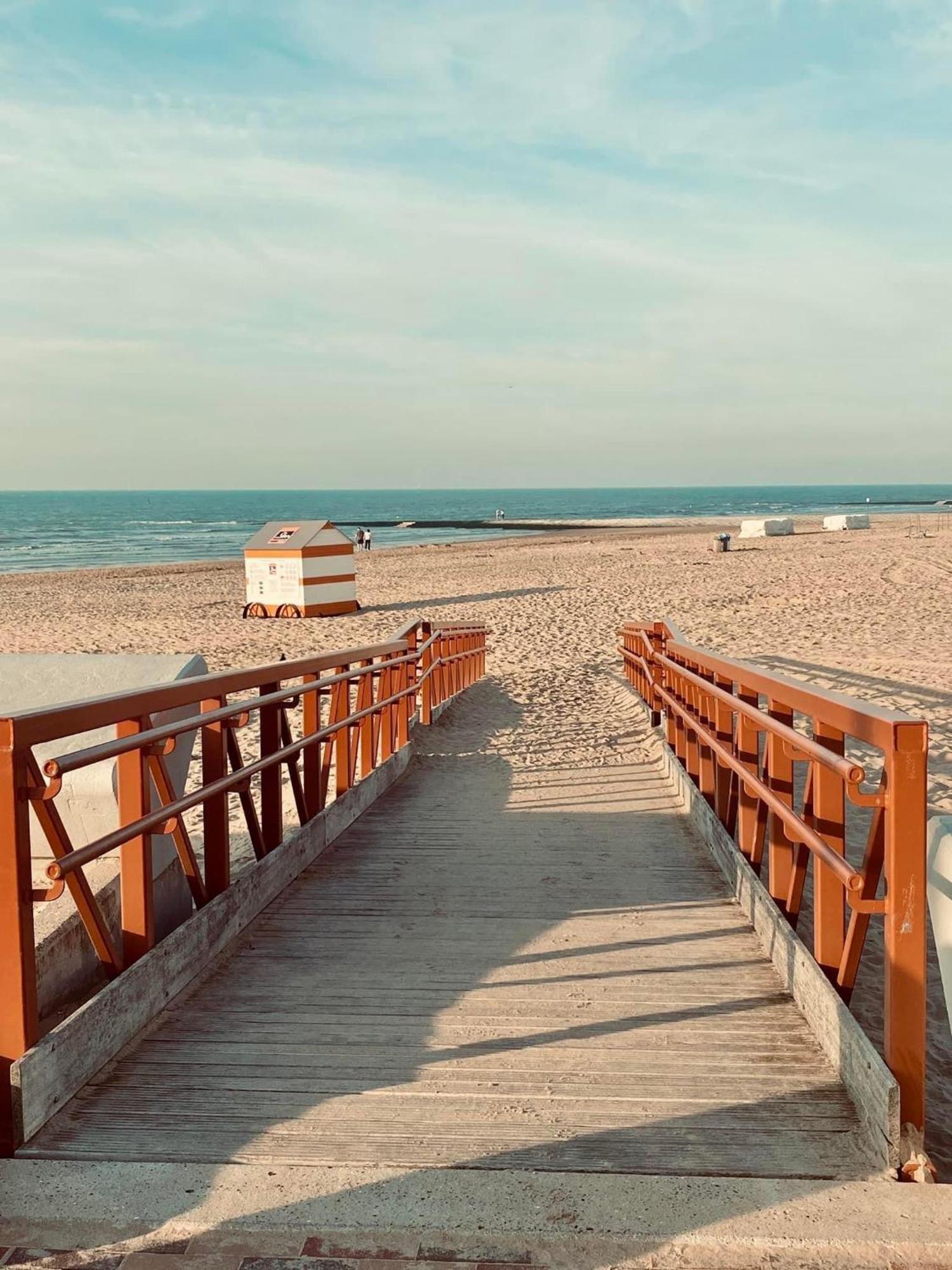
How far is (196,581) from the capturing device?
32.3 metres

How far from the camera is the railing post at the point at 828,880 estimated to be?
3.28m

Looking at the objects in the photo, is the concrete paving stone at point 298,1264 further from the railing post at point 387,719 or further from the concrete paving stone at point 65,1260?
the railing post at point 387,719

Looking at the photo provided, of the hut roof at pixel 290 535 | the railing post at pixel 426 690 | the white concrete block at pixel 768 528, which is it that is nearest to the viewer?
the railing post at pixel 426 690

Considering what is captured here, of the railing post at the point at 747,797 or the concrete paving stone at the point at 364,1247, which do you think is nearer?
the concrete paving stone at the point at 364,1247

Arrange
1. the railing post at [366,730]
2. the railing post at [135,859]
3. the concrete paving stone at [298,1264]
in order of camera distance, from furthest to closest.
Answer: the railing post at [366,730] < the railing post at [135,859] < the concrete paving stone at [298,1264]

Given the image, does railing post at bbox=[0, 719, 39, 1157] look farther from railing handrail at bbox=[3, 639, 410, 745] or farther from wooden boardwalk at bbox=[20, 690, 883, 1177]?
wooden boardwalk at bbox=[20, 690, 883, 1177]

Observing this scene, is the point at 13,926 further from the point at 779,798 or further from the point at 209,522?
the point at 209,522

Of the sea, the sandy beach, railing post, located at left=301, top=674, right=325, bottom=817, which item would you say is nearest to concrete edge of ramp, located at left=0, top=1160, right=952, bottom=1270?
the sandy beach

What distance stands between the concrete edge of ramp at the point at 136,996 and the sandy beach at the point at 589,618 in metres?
2.30

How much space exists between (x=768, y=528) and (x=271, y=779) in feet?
148

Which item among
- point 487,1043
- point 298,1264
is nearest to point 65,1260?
point 298,1264

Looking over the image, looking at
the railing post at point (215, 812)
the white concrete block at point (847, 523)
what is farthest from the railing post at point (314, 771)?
the white concrete block at point (847, 523)

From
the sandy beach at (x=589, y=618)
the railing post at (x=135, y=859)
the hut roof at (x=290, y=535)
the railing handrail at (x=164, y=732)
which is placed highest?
the hut roof at (x=290, y=535)

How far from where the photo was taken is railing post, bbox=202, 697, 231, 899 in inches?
151
